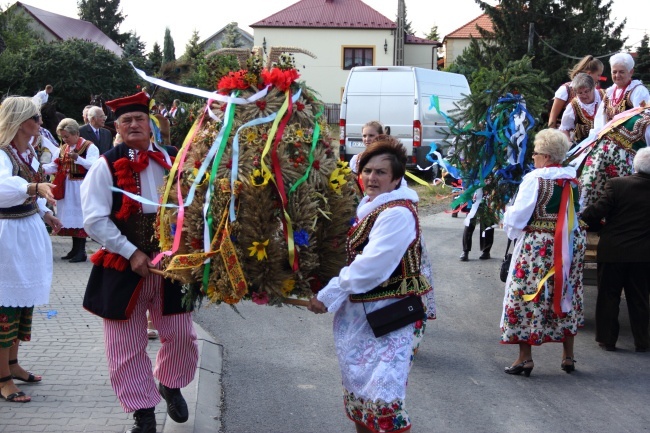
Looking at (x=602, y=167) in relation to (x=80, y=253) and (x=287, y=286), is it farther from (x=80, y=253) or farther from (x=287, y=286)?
(x=80, y=253)

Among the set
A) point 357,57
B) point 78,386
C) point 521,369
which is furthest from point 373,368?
point 357,57

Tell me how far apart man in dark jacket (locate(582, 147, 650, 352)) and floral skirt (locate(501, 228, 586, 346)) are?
0.87 metres

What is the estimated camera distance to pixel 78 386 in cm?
584

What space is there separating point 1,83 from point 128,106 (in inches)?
1080

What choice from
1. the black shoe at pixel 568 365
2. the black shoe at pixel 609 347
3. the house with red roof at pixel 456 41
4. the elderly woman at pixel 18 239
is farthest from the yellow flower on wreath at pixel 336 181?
the house with red roof at pixel 456 41

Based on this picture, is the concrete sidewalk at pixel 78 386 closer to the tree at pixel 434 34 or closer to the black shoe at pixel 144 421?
the black shoe at pixel 144 421

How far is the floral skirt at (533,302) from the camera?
22.1ft

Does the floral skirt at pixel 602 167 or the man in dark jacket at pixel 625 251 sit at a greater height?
the floral skirt at pixel 602 167

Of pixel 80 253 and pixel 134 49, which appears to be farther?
pixel 134 49

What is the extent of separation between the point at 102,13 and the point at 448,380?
7654 cm

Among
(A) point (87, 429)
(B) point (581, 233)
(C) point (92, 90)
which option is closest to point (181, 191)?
(A) point (87, 429)

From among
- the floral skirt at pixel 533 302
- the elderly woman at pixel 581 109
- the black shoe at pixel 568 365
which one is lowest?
the black shoe at pixel 568 365

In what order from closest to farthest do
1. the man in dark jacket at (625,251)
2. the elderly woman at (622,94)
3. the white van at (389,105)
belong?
the man in dark jacket at (625,251) → the elderly woman at (622,94) → the white van at (389,105)

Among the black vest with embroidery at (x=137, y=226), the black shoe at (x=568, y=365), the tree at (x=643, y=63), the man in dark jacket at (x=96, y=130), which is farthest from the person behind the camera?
the tree at (x=643, y=63)
